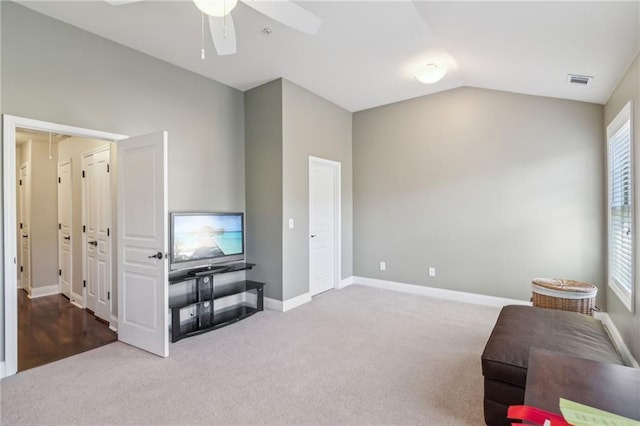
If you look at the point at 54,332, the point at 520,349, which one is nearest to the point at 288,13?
the point at 520,349

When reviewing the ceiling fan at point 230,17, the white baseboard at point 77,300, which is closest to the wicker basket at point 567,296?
the ceiling fan at point 230,17

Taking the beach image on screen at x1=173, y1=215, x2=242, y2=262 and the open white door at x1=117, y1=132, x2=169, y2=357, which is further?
the beach image on screen at x1=173, y1=215, x2=242, y2=262

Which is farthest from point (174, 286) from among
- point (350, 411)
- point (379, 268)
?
point (379, 268)

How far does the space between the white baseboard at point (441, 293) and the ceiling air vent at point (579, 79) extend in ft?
8.69

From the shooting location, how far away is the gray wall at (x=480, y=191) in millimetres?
3822

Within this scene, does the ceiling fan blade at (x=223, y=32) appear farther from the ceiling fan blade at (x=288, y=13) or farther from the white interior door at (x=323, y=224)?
the white interior door at (x=323, y=224)

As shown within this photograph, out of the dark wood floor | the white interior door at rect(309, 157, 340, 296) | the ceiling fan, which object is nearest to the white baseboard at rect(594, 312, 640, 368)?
the white interior door at rect(309, 157, 340, 296)

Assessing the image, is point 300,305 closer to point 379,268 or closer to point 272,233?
point 272,233

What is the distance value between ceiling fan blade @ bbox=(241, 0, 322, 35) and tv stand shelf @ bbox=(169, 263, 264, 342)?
8.92 feet

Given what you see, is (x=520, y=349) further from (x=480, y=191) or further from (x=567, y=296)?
(x=480, y=191)

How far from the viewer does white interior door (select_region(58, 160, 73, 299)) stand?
4738mm

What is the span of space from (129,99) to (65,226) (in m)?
2.89

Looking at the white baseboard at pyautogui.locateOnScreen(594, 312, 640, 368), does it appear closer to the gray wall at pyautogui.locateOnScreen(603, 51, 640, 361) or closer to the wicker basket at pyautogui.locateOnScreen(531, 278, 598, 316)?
the gray wall at pyautogui.locateOnScreen(603, 51, 640, 361)

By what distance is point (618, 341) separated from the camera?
3.03 meters
